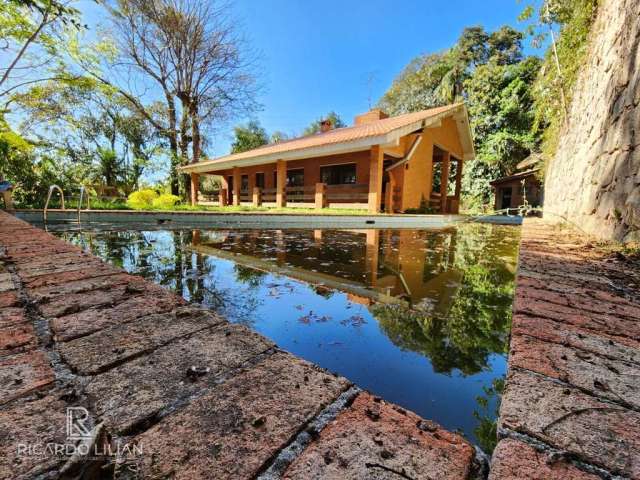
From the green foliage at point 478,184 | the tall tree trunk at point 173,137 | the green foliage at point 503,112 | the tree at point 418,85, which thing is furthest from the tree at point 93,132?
the green foliage at point 478,184

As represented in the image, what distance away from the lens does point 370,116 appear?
1311 centimetres

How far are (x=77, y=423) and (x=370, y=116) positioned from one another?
14159 millimetres

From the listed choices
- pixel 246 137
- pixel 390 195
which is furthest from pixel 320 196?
pixel 246 137

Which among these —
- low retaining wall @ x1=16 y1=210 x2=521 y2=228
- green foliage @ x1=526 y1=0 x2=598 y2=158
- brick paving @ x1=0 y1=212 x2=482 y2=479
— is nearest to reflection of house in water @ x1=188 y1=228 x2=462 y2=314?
brick paving @ x1=0 y1=212 x2=482 y2=479

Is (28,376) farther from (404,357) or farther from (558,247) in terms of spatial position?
(558,247)

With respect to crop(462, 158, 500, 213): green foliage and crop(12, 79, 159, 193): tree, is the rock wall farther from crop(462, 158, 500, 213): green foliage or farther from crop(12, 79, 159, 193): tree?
crop(12, 79, 159, 193): tree

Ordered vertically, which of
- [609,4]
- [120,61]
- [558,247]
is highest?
[120,61]

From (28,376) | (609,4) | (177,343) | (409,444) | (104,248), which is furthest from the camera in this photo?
(609,4)

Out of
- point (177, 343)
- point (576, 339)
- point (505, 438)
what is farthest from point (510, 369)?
point (177, 343)

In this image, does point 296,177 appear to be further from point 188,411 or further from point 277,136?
point 277,136

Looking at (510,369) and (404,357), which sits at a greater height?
(510,369)

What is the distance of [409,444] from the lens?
478mm

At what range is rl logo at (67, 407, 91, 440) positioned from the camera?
47cm

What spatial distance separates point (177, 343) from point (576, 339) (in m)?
1.13
